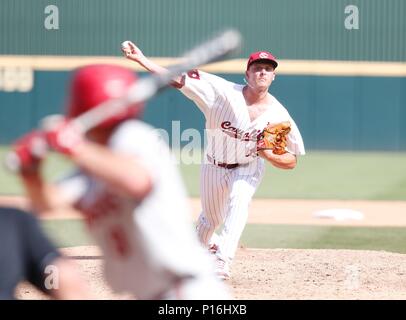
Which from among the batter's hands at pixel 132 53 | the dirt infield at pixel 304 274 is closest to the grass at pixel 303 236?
the dirt infield at pixel 304 274

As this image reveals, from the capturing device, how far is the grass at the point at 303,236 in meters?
10.9

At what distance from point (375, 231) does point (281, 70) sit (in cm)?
1078

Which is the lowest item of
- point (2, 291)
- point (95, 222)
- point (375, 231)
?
point (375, 231)

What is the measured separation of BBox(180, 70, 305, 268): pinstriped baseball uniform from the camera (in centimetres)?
851

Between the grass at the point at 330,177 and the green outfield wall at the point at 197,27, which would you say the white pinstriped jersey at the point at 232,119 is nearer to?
the grass at the point at 330,177

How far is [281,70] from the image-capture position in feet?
74.0

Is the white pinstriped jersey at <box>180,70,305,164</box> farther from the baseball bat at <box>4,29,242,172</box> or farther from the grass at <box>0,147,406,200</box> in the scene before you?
the grass at <box>0,147,406,200</box>

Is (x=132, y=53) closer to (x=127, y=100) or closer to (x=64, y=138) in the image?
(x=127, y=100)

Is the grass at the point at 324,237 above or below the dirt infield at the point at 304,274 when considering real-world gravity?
below

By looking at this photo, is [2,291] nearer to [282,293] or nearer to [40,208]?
[40,208]

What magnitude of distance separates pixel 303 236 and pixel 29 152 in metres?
8.55

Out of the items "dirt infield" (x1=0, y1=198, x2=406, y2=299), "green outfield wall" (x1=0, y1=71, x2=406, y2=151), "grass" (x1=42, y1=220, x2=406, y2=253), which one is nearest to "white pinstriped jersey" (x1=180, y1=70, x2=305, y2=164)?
"dirt infield" (x1=0, y1=198, x2=406, y2=299)

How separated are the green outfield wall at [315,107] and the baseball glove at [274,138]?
46.0 feet
